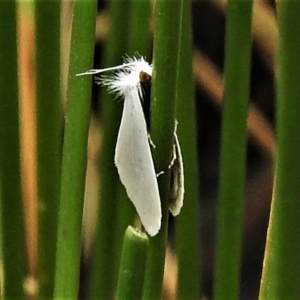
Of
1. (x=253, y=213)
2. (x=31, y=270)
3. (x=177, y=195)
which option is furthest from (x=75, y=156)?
(x=253, y=213)

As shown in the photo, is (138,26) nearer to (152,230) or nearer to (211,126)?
(152,230)

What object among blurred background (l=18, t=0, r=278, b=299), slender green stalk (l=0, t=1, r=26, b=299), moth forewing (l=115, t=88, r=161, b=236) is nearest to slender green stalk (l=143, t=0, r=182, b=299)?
moth forewing (l=115, t=88, r=161, b=236)

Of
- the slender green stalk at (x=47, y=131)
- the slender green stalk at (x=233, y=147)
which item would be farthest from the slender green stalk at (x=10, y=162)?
the slender green stalk at (x=233, y=147)

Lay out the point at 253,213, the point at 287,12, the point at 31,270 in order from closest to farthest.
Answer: the point at 287,12
the point at 31,270
the point at 253,213

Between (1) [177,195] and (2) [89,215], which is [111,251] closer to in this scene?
(1) [177,195]

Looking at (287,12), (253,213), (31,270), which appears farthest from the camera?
(253,213)

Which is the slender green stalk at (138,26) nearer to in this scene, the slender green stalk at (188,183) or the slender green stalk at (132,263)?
the slender green stalk at (188,183)

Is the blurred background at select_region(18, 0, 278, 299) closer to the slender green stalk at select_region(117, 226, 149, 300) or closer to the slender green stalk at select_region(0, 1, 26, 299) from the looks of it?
the slender green stalk at select_region(0, 1, 26, 299)
